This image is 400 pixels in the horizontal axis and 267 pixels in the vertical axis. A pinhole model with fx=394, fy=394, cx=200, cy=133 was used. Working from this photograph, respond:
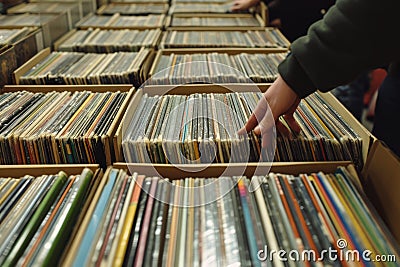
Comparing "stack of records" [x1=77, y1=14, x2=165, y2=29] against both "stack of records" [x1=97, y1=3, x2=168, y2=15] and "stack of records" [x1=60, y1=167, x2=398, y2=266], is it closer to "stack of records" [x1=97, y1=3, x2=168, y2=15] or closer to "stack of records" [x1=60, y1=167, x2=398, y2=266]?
"stack of records" [x1=97, y1=3, x2=168, y2=15]

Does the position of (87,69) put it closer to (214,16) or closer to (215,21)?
(215,21)

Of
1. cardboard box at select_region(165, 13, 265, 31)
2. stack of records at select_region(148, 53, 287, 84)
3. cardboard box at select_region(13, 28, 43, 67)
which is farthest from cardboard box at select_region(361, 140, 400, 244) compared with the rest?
cardboard box at select_region(165, 13, 265, 31)

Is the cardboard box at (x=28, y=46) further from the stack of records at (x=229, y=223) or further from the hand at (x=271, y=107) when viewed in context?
the hand at (x=271, y=107)

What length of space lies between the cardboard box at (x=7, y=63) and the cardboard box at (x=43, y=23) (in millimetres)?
330

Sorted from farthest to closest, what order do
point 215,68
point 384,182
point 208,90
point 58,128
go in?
point 215,68 → point 208,90 → point 58,128 → point 384,182

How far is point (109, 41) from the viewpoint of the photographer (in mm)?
2285

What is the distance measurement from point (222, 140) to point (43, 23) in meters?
1.54

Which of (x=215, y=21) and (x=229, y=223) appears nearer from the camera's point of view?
(x=229, y=223)

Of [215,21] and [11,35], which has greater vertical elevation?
[11,35]

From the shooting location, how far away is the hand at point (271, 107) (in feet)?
3.43

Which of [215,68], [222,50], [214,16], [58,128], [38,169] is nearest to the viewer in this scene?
[38,169]

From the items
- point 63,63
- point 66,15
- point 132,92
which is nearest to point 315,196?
point 132,92

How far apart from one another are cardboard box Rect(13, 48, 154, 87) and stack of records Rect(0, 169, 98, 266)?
2.60 ft

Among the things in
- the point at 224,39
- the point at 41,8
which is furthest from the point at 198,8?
the point at 41,8
